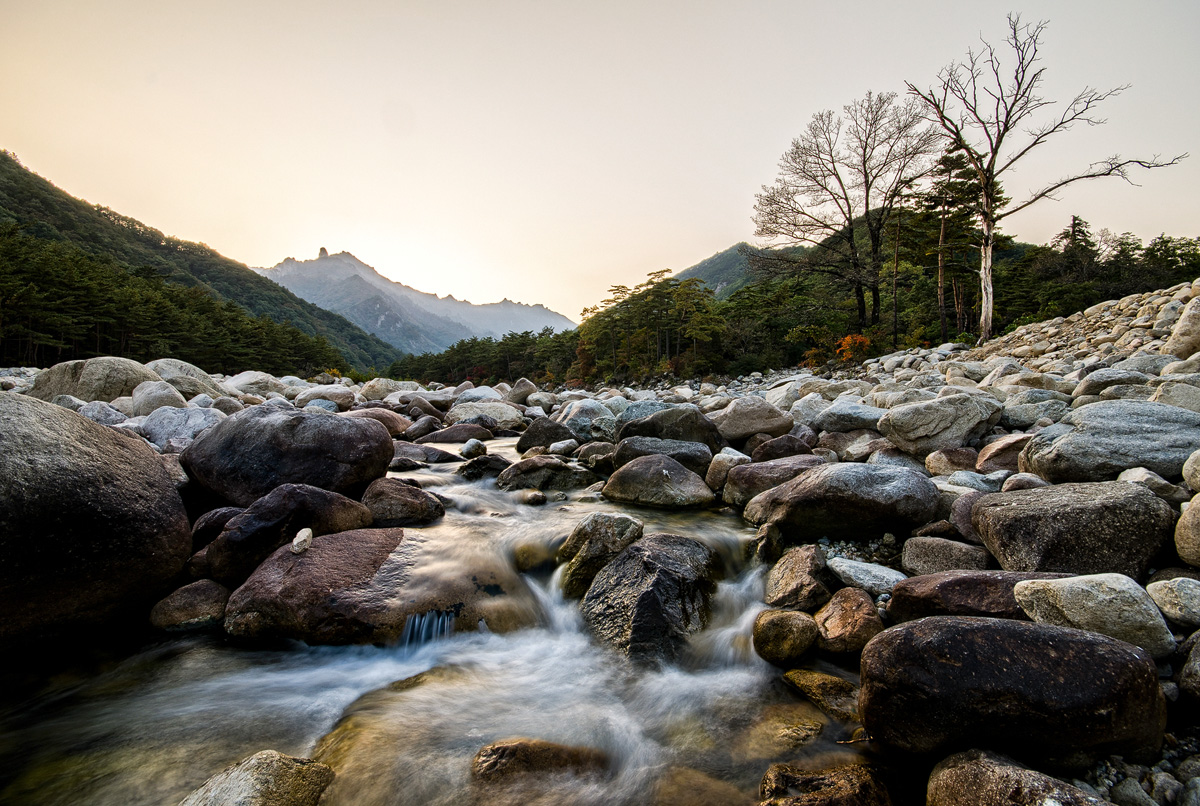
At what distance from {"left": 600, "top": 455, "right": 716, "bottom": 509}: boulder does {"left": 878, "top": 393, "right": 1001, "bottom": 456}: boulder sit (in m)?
2.55

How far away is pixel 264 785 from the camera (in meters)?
2.01

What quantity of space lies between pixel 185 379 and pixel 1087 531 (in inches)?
730

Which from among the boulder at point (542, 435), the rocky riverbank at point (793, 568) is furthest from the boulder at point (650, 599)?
the boulder at point (542, 435)

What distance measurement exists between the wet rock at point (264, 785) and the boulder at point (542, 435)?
7195 mm

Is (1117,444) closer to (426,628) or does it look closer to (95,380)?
(426,628)

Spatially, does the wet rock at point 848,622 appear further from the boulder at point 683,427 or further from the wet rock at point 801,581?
the boulder at point 683,427

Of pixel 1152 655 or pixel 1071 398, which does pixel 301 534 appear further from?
pixel 1071 398

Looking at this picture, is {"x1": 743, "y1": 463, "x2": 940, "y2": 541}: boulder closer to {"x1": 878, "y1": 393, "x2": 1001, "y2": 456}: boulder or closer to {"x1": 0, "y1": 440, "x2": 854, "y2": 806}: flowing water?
{"x1": 0, "y1": 440, "x2": 854, "y2": 806}: flowing water

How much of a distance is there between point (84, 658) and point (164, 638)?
1.34ft

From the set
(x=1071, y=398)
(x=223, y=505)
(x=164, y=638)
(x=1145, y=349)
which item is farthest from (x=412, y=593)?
(x=1145, y=349)

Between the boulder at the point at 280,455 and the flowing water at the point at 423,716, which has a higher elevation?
the boulder at the point at 280,455

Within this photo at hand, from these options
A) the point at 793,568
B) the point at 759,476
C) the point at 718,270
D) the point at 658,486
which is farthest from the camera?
the point at 718,270

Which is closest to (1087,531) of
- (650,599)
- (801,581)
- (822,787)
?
(801,581)

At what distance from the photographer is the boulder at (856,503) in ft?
13.3
